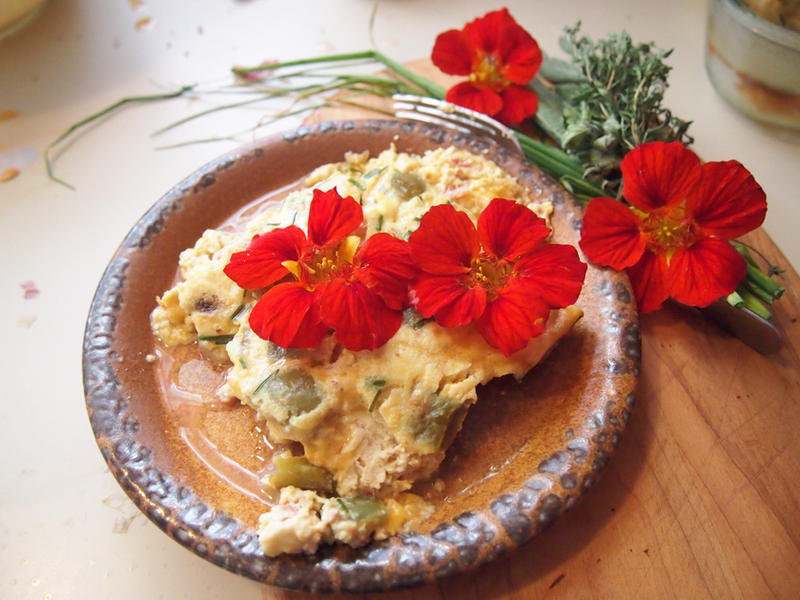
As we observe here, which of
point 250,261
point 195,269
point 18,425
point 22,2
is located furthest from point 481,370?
point 22,2

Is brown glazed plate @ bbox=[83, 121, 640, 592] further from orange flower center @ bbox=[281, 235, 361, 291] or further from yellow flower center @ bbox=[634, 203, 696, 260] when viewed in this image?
orange flower center @ bbox=[281, 235, 361, 291]

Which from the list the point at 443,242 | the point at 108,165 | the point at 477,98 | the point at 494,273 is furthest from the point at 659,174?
the point at 108,165

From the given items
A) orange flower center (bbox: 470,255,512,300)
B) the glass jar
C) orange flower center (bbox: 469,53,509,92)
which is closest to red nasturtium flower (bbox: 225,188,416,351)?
orange flower center (bbox: 470,255,512,300)

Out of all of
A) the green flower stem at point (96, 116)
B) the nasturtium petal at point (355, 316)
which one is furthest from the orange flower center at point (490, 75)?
the green flower stem at point (96, 116)

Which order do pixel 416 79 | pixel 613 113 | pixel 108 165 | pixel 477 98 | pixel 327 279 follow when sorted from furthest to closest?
pixel 108 165 → pixel 416 79 → pixel 477 98 → pixel 613 113 → pixel 327 279

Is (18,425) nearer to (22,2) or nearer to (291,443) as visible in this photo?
(291,443)

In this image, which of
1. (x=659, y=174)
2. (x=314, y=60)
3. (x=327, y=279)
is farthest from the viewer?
(x=314, y=60)

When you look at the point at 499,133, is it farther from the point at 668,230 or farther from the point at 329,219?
the point at 329,219
